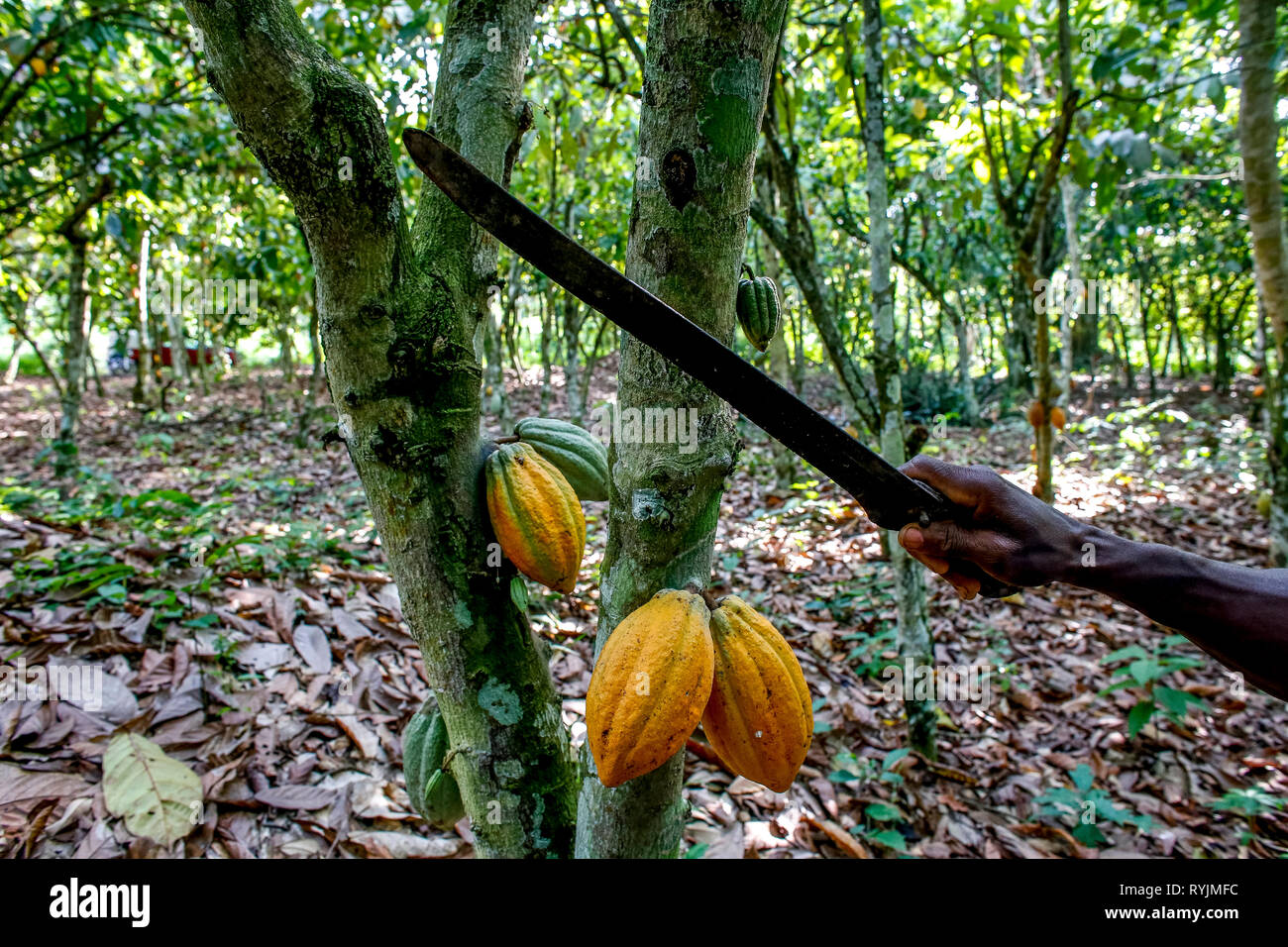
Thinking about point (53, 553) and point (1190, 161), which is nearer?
point (53, 553)

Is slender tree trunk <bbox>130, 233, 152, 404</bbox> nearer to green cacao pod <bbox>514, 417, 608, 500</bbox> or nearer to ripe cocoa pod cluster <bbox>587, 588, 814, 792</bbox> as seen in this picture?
green cacao pod <bbox>514, 417, 608, 500</bbox>

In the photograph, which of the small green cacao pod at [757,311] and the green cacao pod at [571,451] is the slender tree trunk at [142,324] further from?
the small green cacao pod at [757,311]

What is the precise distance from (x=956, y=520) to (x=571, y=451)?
607 mm

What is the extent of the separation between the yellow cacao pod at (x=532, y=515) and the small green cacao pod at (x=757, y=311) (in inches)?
14.6

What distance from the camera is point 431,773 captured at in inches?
48.4

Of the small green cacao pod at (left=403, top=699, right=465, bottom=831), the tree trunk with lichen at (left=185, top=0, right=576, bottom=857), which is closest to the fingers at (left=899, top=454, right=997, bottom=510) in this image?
the tree trunk with lichen at (left=185, top=0, right=576, bottom=857)

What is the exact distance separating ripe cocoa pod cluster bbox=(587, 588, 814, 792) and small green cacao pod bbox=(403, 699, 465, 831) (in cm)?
49

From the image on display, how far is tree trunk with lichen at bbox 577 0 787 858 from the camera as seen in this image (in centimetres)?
81

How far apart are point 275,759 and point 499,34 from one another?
1976mm

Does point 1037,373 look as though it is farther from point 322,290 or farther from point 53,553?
point 53,553

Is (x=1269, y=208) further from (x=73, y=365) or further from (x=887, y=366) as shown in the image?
(x=73, y=365)

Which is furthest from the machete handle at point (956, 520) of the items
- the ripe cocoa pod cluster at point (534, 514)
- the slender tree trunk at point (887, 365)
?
the slender tree trunk at point (887, 365)
